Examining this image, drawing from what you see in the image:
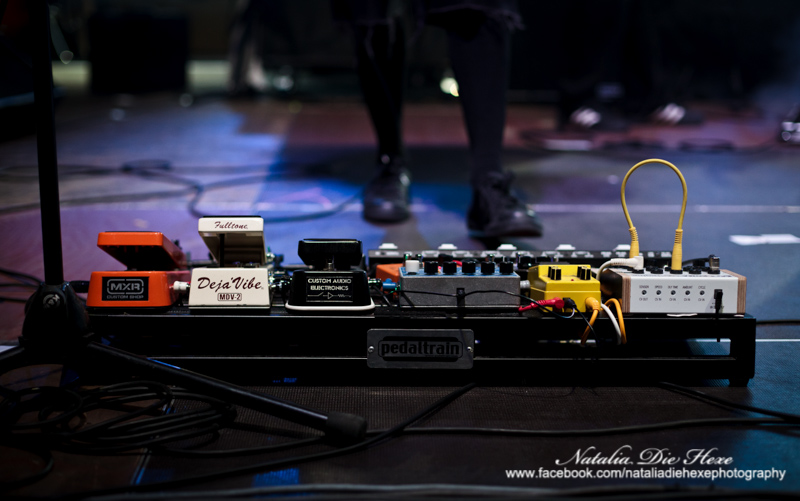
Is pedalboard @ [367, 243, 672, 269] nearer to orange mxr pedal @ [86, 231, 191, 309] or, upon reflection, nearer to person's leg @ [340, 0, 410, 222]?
orange mxr pedal @ [86, 231, 191, 309]

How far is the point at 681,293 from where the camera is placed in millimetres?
994

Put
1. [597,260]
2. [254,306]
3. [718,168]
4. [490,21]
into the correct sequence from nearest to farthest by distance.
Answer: [254,306] → [597,260] → [490,21] → [718,168]

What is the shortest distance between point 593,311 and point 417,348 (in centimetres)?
26

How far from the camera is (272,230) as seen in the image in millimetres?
1797

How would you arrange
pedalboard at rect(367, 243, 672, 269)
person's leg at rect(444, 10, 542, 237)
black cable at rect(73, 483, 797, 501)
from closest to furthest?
black cable at rect(73, 483, 797, 501) < pedalboard at rect(367, 243, 672, 269) < person's leg at rect(444, 10, 542, 237)

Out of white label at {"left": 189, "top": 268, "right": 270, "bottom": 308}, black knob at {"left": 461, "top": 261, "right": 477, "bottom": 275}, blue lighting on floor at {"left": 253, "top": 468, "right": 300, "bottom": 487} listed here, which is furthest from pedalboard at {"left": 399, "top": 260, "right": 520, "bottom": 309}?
blue lighting on floor at {"left": 253, "top": 468, "right": 300, "bottom": 487}

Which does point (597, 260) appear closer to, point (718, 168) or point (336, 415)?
point (336, 415)

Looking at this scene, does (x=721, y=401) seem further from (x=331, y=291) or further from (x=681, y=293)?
(x=331, y=291)

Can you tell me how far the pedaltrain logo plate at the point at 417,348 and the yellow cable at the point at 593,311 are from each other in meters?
0.16

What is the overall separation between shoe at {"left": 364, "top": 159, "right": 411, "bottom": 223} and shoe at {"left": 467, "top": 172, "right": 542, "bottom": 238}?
252 mm

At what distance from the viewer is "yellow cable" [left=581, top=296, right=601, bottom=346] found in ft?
3.14

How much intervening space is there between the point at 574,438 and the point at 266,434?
394 mm

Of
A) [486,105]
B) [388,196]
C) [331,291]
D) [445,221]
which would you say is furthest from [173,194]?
[331,291]

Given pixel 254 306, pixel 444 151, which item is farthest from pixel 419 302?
pixel 444 151
